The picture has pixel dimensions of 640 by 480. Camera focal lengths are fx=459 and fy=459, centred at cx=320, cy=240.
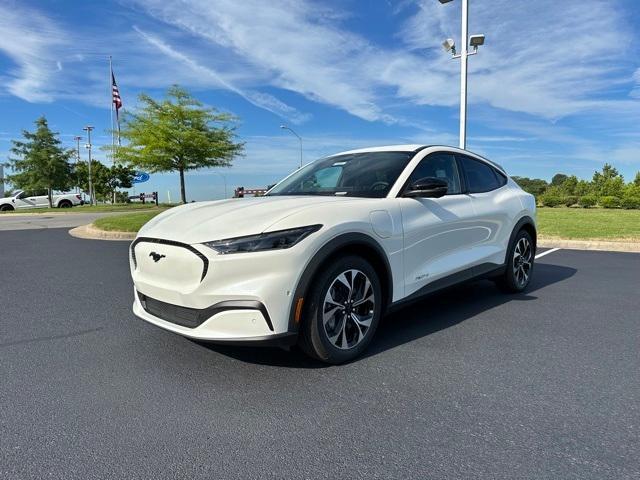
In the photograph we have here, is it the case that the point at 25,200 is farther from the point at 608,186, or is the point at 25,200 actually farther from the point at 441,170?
the point at 608,186

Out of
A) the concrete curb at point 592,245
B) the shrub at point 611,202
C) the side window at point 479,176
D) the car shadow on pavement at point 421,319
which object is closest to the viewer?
the car shadow on pavement at point 421,319

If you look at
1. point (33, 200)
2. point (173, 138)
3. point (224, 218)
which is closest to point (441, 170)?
point (224, 218)

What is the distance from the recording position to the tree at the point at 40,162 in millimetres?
29267

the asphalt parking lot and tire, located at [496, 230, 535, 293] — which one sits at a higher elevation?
tire, located at [496, 230, 535, 293]

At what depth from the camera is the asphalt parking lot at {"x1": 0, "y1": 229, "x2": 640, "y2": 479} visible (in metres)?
2.16

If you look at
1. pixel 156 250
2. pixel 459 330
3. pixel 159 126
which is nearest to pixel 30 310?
pixel 156 250

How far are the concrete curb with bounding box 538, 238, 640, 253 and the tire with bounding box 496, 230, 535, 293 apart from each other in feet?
16.8

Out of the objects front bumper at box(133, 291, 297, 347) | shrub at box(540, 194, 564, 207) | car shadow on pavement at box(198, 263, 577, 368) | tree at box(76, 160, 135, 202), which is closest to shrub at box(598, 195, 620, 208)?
shrub at box(540, 194, 564, 207)

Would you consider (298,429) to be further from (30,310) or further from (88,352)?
(30,310)

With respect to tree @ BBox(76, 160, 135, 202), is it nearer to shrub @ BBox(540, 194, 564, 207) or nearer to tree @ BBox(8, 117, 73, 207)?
tree @ BBox(8, 117, 73, 207)

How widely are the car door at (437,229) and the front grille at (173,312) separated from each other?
5.47ft

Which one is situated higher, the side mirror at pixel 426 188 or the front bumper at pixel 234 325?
the side mirror at pixel 426 188

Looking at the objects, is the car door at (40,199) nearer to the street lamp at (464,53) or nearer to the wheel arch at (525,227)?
the street lamp at (464,53)

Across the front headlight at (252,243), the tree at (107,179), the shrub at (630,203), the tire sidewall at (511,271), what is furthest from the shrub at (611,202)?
the tree at (107,179)
